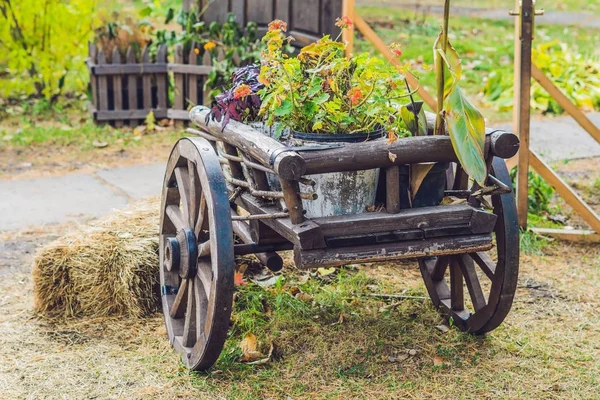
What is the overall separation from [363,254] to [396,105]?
72 centimetres

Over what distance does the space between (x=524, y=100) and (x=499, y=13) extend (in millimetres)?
8766

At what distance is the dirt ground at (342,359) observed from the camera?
336 centimetres

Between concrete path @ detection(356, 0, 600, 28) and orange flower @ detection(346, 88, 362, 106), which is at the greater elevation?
concrete path @ detection(356, 0, 600, 28)

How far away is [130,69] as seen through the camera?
24.2ft

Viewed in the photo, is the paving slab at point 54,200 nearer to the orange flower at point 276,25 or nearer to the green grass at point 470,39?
the orange flower at point 276,25

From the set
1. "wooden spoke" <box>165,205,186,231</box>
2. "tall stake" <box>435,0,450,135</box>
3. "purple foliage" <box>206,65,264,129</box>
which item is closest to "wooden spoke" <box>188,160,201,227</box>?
"wooden spoke" <box>165,205,186,231</box>

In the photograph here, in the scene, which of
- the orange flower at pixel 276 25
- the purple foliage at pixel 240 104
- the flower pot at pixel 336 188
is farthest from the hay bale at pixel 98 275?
the orange flower at pixel 276 25

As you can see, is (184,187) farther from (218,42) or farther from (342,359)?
(218,42)

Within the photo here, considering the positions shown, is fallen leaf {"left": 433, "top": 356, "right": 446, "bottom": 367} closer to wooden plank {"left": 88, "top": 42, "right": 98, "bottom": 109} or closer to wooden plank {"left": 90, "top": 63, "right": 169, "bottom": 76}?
wooden plank {"left": 90, "top": 63, "right": 169, "bottom": 76}

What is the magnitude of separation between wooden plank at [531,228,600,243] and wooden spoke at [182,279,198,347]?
2.55 metres

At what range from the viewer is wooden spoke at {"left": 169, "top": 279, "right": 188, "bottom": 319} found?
11.7 ft

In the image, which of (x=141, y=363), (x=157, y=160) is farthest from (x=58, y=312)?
(x=157, y=160)

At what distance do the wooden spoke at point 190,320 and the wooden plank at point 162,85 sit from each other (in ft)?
14.1

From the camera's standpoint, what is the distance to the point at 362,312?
4.09 meters
